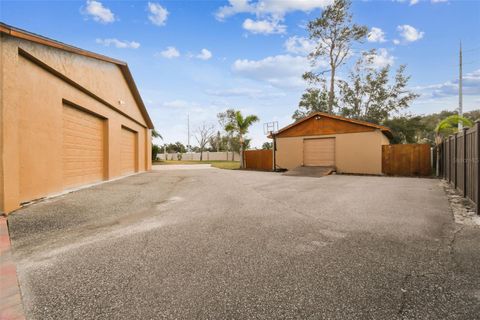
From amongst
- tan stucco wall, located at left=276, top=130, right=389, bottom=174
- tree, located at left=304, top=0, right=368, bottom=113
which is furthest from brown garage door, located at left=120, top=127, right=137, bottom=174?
tree, located at left=304, top=0, right=368, bottom=113

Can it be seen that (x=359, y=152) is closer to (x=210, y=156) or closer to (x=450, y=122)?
(x=450, y=122)

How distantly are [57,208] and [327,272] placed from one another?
5.65m

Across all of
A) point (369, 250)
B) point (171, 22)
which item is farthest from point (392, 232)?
point (171, 22)

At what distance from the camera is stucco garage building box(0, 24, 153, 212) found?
468cm

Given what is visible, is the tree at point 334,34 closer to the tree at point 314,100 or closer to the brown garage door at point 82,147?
the tree at point 314,100

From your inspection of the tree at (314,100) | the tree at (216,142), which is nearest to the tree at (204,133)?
the tree at (216,142)

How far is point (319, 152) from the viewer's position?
1549cm

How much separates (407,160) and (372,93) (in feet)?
51.9

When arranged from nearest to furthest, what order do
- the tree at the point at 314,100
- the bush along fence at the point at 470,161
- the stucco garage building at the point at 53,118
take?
the bush along fence at the point at 470,161, the stucco garage building at the point at 53,118, the tree at the point at 314,100

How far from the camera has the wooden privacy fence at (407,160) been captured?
42.6ft

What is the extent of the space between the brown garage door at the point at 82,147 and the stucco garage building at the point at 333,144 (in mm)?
11768

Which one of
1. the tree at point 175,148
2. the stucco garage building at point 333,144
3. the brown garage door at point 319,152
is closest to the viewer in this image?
the stucco garage building at point 333,144

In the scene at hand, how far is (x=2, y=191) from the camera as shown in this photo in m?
4.50

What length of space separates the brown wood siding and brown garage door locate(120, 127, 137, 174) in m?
10.4
